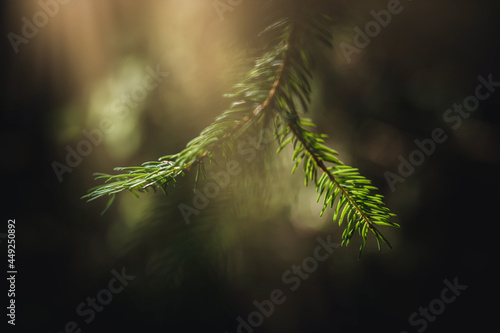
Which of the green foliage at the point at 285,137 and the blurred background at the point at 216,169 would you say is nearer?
the green foliage at the point at 285,137

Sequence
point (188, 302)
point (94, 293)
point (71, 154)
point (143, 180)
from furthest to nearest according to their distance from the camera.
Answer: point (94, 293) < point (71, 154) < point (188, 302) < point (143, 180)

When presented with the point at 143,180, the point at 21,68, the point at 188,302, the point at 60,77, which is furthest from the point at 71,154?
the point at 143,180

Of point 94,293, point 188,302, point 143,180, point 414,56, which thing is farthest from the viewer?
point 94,293

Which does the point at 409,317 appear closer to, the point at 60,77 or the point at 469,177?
the point at 469,177

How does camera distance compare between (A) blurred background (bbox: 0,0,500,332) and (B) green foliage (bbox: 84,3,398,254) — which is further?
(A) blurred background (bbox: 0,0,500,332)
